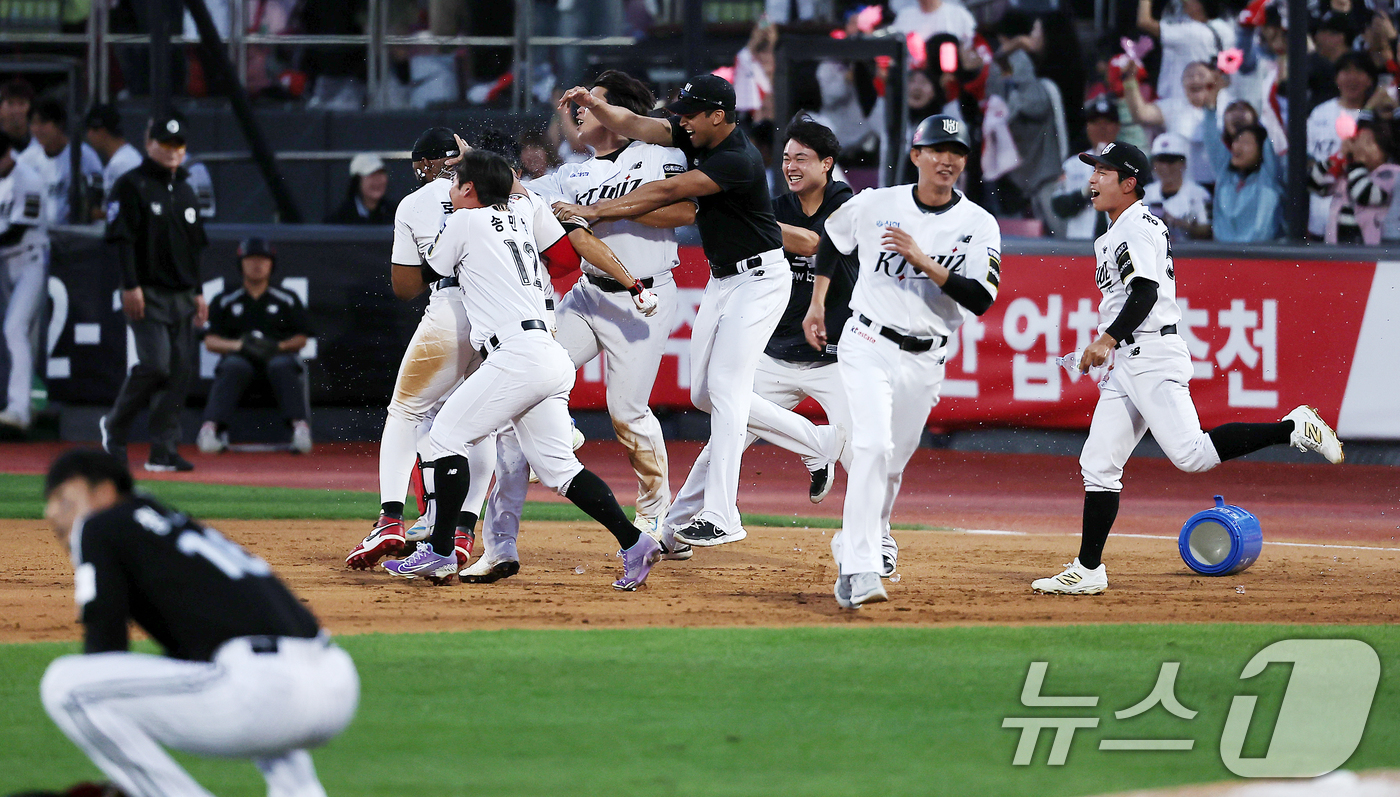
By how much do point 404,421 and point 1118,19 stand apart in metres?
9.24

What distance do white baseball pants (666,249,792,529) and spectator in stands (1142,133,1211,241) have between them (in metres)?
6.49

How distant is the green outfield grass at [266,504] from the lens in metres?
9.68

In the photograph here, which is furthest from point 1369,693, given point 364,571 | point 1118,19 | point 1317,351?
point 1118,19

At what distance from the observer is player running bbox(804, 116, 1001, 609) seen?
250 inches

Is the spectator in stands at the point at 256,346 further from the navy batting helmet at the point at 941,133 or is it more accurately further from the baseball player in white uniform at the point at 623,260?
the navy batting helmet at the point at 941,133

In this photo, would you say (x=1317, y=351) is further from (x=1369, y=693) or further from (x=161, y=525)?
(x=161, y=525)

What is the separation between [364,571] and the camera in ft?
24.9

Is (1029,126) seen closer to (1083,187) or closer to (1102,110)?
→ (1102,110)

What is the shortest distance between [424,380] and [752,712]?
3.04 m

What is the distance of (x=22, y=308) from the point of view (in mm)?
13008

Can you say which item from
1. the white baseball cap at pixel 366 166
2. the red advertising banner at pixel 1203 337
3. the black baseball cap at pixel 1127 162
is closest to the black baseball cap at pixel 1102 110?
the red advertising banner at pixel 1203 337

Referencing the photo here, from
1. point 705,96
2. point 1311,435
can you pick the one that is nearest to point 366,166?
point 705,96

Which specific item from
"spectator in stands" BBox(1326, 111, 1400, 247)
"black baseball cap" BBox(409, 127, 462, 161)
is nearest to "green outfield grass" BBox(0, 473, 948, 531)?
"black baseball cap" BBox(409, 127, 462, 161)

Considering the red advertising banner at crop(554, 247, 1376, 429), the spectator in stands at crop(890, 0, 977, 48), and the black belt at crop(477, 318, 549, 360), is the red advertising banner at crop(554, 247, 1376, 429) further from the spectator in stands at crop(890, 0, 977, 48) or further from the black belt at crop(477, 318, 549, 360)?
the black belt at crop(477, 318, 549, 360)
